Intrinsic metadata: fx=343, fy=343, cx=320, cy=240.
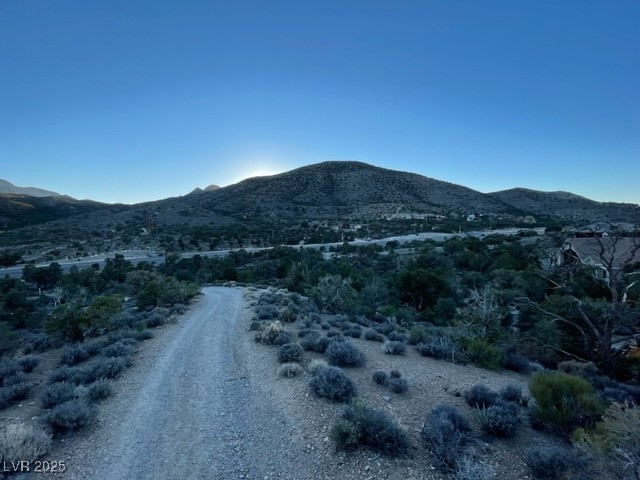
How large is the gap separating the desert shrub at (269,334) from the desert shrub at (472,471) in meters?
7.08

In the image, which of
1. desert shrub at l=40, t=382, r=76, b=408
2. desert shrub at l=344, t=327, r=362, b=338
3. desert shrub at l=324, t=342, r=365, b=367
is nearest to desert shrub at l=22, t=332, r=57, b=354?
desert shrub at l=40, t=382, r=76, b=408

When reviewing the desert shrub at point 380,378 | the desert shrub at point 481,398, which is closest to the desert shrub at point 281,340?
the desert shrub at point 380,378

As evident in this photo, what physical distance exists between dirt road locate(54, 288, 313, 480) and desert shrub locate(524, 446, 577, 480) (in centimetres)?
312

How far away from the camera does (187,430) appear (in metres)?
6.05

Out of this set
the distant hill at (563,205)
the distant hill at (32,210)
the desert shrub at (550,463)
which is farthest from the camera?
the distant hill at (563,205)

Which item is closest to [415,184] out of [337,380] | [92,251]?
[92,251]

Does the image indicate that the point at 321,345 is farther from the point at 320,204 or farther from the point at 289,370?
the point at 320,204

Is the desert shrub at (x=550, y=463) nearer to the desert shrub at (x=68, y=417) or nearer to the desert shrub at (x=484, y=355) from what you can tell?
the desert shrub at (x=484, y=355)

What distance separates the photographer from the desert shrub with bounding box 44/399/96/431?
577 centimetres

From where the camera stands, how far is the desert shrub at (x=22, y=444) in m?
4.88

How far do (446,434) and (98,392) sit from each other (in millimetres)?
6772

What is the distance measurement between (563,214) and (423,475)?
397 ft

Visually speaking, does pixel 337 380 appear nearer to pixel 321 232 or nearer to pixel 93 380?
pixel 93 380

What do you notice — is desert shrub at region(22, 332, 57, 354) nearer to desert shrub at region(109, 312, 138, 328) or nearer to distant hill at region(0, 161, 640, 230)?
desert shrub at region(109, 312, 138, 328)
